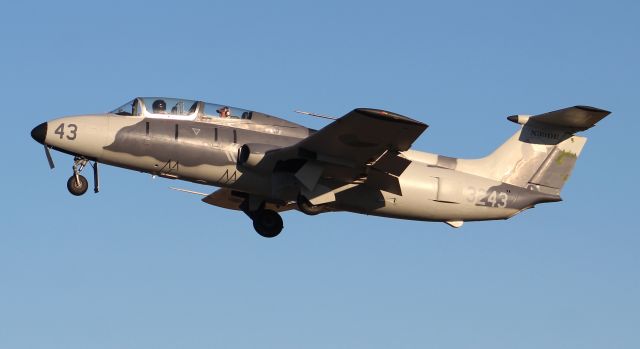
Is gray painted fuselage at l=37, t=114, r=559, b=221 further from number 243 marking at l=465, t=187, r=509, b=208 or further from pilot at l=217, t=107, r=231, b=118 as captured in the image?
pilot at l=217, t=107, r=231, b=118

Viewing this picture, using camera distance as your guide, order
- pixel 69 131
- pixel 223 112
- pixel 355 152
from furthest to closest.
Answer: pixel 223 112 → pixel 69 131 → pixel 355 152

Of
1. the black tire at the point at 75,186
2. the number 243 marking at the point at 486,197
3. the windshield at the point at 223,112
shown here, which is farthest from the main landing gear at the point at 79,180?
the number 243 marking at the point at 486,197

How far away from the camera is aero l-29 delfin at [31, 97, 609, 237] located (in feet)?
87.7

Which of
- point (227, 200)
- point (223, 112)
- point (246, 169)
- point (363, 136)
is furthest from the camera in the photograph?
point (227, 200)

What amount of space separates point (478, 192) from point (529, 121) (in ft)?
8.04

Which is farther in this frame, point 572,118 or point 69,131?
point 572,118

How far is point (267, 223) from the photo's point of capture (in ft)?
97.0

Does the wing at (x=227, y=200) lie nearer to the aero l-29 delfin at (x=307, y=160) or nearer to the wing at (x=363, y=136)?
the aero l-29 delfin at (x=307, y=160)

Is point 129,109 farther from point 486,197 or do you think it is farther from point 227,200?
point 486,197

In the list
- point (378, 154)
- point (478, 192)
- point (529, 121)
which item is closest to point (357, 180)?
point (378, 154)

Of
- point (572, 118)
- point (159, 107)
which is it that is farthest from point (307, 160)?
point (572, 118)

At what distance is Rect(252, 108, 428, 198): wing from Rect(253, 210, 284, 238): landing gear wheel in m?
2.52

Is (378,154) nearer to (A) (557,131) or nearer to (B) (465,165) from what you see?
(B) (465,165)

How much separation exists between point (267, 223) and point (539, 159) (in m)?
6.64
